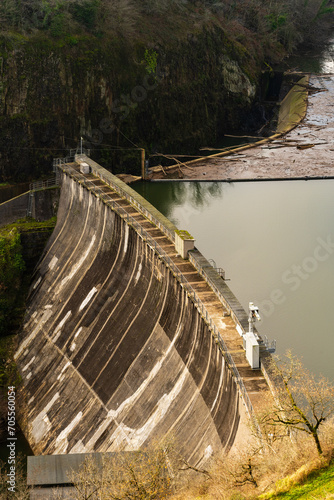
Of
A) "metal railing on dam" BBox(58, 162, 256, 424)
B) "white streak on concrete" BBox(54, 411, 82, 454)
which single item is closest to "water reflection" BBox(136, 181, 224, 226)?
"metal railing on dam" BBox(58, 162, 256, 424)

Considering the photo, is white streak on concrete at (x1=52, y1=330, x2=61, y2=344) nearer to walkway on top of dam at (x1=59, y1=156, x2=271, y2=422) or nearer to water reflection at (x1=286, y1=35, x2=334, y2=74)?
walkway on top of dam at (x1=59, y1=156, x2=271, y2=422)

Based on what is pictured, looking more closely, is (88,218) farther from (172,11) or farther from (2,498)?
(172,11)

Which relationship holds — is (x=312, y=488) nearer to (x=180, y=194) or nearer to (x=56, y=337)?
(x=56, y=337)

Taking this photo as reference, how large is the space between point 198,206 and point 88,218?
56.5ft

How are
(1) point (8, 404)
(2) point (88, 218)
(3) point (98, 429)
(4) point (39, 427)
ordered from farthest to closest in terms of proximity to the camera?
(2) point (88, 218) < (1) point (8, 404) < (4) point (39, 427) < (3) point (98, 429)

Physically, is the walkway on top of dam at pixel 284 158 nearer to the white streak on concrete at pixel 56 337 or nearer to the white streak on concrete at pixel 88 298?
the white streak on concrete at pixel 88 298

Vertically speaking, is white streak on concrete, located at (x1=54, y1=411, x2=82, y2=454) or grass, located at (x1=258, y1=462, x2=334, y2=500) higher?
grass, located at (x1=258, y1=462, x2=334, y2=500)

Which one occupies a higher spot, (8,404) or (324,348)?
(324,348)

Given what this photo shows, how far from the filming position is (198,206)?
203 feet

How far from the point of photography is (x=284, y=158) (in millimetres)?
75562

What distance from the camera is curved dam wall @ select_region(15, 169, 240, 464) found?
30.0m

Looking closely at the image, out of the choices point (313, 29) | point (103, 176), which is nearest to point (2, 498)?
point (103, 176)

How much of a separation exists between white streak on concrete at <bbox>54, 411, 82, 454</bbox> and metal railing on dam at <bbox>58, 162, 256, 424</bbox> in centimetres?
1007

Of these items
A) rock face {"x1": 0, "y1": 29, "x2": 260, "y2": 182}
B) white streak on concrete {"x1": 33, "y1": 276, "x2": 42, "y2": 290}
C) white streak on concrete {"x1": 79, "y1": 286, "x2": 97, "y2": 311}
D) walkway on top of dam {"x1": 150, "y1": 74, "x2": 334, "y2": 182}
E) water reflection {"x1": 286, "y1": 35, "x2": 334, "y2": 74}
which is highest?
water reflection {"x1": 286, "y1": 35, "x2": 334, "y2": 74}
